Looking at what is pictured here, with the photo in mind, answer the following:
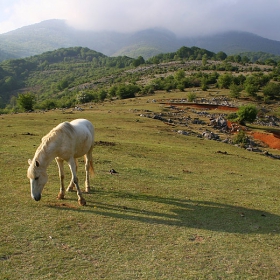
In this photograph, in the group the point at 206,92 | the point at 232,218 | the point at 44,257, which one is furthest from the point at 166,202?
the point at 206,92

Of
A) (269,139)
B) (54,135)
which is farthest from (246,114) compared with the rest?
(54,135)

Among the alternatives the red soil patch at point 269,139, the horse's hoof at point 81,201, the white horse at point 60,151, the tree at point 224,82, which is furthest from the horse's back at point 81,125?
the tree at point 224,82

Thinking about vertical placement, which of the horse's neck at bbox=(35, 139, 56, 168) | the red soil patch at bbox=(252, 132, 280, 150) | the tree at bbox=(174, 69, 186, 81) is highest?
the tree at bbox=(174, 69, 186, 81)

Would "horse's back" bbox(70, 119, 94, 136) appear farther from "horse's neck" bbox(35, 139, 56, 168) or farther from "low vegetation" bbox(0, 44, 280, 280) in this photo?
"low vegetation" bbox(0, 44, 280, 280)

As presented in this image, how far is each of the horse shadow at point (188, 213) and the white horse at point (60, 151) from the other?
1019 mm

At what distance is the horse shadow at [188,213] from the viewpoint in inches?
353

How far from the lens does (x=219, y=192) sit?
1279cm

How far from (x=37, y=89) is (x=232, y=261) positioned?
510ft

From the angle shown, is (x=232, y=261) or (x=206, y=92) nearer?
(x=232, y=261)

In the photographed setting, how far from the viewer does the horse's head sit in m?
8.45

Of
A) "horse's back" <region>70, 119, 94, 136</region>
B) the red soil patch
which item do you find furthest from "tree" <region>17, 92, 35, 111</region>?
"horse's back" <region>70, 119, 94, 136</region>

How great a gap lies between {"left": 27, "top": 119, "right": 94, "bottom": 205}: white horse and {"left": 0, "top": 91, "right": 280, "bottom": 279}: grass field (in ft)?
2.52

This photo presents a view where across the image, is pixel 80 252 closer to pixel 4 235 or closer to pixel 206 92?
pixel 4 235

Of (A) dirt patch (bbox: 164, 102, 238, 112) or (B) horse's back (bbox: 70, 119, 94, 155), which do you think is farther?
(A) dirt patch (bbox: 164, 102, 238, 112)
